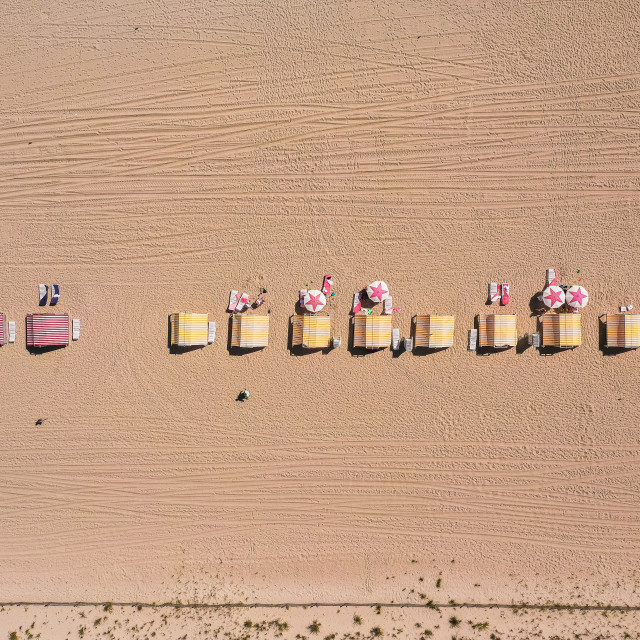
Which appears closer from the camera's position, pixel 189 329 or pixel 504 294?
pixel 189 329

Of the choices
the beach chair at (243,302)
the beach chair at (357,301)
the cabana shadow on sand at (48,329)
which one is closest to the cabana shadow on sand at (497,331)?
the beach chair at (357,301)

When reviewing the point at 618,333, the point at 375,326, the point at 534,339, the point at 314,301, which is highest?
the point at 314,301

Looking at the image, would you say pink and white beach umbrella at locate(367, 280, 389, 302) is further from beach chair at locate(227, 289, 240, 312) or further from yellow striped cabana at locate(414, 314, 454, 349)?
beach chair at locate(227, 289, 240, 312)

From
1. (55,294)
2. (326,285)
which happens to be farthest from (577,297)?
(55,294)

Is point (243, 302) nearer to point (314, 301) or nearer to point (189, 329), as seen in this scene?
point (189, 329)

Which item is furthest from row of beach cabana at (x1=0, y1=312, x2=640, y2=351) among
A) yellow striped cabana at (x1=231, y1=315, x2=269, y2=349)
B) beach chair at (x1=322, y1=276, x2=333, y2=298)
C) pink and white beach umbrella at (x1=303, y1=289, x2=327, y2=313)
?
beach chair at (x1=322, y1=276, x2=333, y2=298)

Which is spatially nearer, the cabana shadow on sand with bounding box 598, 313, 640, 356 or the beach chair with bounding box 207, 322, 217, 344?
the cabana shadow on sand with bounding box 598, 313, 640, 356

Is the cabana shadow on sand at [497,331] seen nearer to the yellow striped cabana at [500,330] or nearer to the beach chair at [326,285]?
the yellow striped cabana at [500,330]
